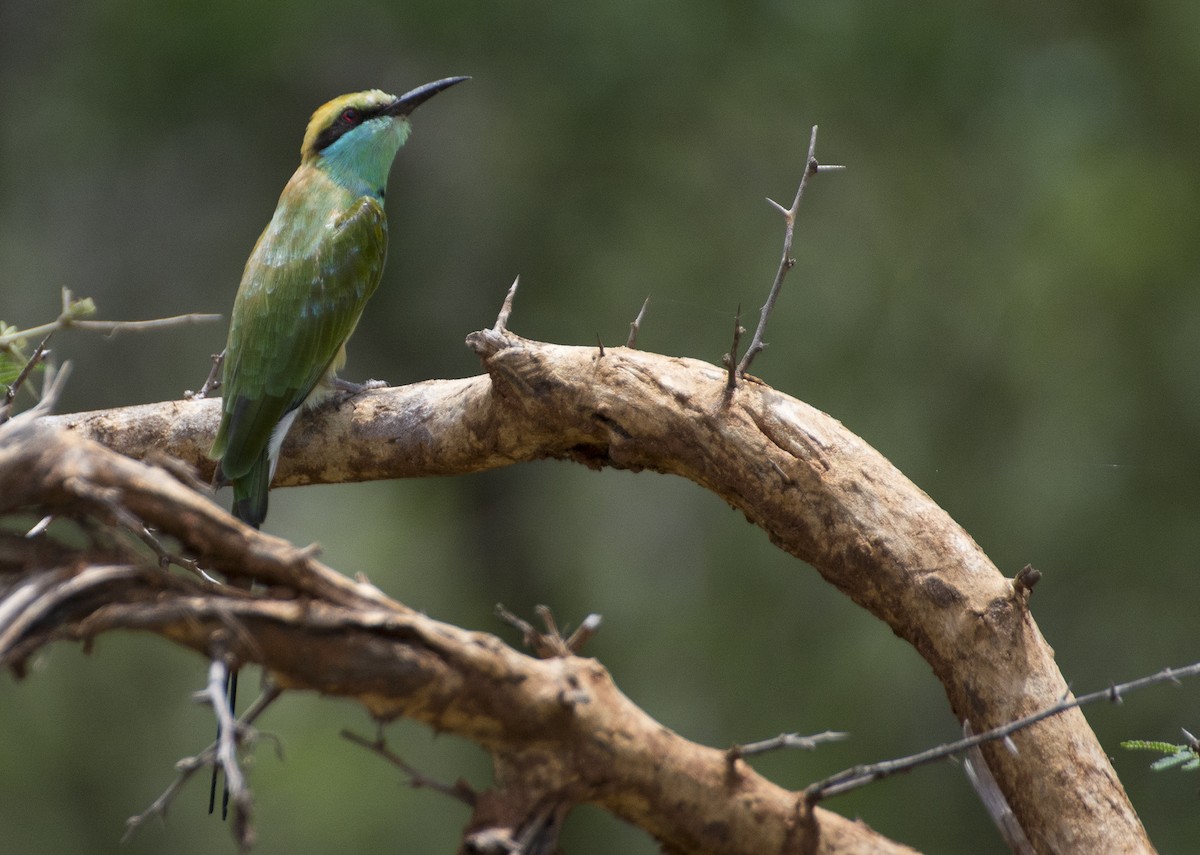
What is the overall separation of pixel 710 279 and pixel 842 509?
155 inches

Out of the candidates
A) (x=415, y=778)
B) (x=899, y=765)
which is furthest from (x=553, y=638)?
(x=899, y=765)

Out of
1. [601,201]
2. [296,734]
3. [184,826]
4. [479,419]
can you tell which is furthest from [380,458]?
[184,826]

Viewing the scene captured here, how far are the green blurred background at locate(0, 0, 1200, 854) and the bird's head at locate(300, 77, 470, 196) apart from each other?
2.22 metres

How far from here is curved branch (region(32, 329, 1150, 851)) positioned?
183 cm

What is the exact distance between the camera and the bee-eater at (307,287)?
2.63m

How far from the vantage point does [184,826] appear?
286 inches

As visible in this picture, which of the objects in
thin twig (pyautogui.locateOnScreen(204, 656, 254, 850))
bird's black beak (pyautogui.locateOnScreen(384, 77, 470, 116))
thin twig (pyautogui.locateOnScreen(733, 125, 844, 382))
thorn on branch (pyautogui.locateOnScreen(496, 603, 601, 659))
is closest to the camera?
thin twig (pyautogui.locateOnScreen(204, 656, 254, 850))

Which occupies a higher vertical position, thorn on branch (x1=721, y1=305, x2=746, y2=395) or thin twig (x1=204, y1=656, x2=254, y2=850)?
thorn on branch (x1=721, y1=305, x2=746, y2=395)

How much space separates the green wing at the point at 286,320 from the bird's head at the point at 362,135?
7.2 inches

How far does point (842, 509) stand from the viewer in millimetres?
1957

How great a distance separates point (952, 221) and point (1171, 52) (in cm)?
111

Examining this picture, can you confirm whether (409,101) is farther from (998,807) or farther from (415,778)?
(415,778)

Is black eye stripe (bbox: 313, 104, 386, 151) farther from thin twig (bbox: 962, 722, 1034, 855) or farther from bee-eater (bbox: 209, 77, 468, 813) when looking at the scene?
thin twig (bbox: 962, 722, 1034, 855)

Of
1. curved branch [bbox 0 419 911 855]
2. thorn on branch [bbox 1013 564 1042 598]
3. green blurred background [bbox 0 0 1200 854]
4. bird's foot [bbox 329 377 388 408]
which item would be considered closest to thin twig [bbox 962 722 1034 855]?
thorn on branch [bbox 1013 564 1042 598]
